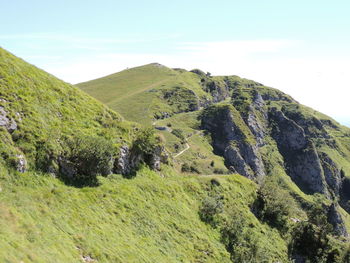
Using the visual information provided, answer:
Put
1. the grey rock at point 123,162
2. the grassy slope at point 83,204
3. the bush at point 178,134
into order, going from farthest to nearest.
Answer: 1. the bush at point 178,134
2. the grey rock at point 123,162
3. the grassy slope at point 83,204

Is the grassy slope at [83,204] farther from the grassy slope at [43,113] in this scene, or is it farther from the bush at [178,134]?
the bush at [178,134]

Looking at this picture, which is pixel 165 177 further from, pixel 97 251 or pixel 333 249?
pixel 333 249

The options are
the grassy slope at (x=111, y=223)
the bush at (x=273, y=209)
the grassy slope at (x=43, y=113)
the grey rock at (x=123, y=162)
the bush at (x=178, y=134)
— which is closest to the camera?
the grassy slope at (x=111, y=223)

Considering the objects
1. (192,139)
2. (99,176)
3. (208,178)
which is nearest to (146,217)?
(99,176)

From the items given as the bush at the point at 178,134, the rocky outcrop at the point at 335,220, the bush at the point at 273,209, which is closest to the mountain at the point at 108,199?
the bush at the point at 273,209

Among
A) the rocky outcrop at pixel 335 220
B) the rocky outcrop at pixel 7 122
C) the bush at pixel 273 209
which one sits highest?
A: the rocky outcrop at pixel 7 122

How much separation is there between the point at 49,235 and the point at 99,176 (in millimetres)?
17005

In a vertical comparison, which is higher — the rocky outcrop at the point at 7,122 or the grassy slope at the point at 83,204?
the rocky outcrop at the point at 7,122

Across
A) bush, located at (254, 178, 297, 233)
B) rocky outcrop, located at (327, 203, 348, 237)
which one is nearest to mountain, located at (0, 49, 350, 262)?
bush, located at (254, 178, 297, 233)

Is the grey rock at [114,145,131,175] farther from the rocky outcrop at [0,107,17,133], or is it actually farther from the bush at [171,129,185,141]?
the bush at [171,129,185,141]

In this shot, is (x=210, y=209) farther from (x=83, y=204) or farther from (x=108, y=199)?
(x=83, y=204)

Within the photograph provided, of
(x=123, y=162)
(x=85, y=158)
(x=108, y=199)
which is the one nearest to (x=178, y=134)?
(x=123, y=162)

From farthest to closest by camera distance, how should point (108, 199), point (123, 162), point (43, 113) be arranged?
point (123, 162)
point (43, 113)
point (108, 199)

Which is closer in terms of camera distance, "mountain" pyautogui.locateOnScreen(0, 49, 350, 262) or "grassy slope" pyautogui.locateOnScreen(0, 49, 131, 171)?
"mountain" pyautogui.locateOnScreen(0, 49, 350, 262)
